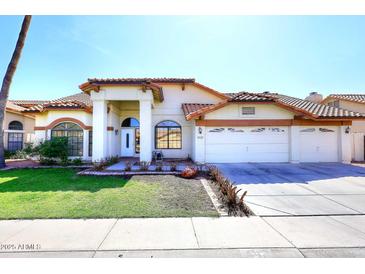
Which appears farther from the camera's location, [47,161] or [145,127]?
[47,161]

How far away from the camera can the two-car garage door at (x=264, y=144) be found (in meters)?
13.2

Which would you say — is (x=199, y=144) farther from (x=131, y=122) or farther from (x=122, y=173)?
(x=131, y=122)

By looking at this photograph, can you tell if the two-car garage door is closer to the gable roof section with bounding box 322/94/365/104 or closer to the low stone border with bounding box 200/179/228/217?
the low stone border with bounding box 200/179/228/217

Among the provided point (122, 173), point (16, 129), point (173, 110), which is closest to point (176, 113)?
point (173, 110)

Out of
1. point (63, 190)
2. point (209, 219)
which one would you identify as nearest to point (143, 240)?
point (209, 219)

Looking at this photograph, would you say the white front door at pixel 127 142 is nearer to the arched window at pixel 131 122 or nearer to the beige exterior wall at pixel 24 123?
the arched window at pixel 131 122

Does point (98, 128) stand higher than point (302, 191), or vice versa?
point (98, 128)

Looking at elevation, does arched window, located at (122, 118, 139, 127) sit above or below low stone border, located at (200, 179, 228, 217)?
above

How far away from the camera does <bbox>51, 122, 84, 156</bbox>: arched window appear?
1362cm

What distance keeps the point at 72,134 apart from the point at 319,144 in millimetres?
17647

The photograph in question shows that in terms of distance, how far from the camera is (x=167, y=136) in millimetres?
15102

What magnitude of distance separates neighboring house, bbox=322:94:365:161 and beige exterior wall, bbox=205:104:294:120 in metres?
7.42

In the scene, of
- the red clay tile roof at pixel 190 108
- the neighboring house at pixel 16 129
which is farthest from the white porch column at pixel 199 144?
the neighboring house at pixel 16 129

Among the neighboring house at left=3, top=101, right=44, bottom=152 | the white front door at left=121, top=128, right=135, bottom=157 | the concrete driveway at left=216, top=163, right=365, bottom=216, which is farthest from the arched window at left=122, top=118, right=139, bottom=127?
the neighboring house at left=3, top=101, right=44, bottom=152
